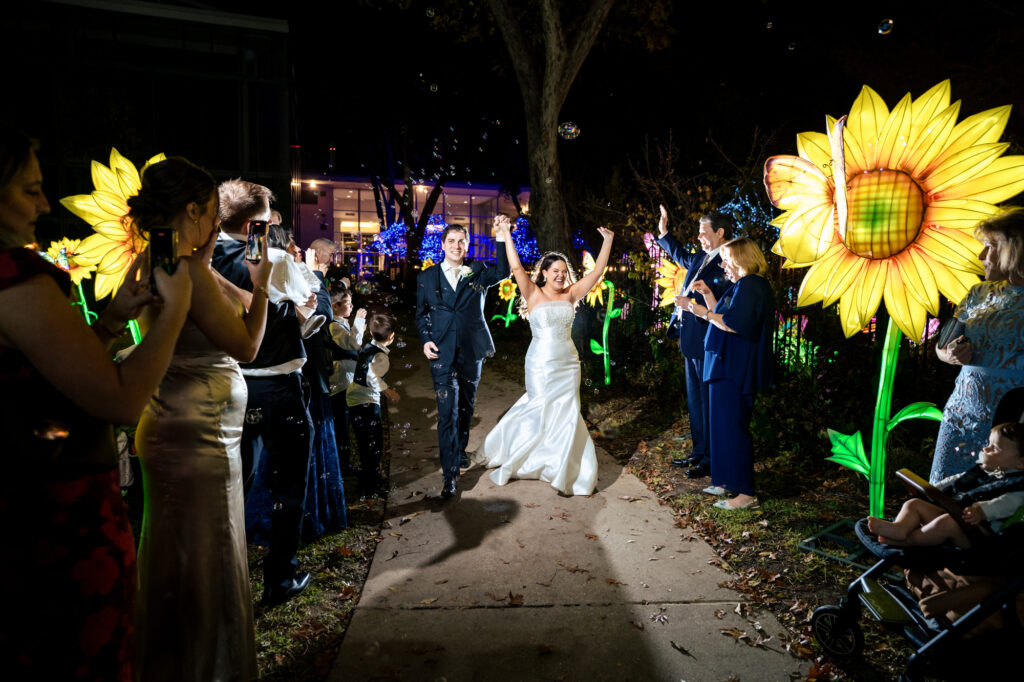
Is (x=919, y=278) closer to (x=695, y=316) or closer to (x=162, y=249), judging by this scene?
(x=695, y=316)

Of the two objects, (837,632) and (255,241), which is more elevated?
(255,241)

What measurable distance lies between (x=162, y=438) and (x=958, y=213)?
3934 millimetres

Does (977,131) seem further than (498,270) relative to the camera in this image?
No

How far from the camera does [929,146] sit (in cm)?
332

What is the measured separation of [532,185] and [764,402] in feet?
20.1

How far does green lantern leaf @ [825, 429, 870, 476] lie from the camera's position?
4258mm

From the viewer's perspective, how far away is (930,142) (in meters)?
3.31

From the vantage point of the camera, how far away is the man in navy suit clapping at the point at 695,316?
573cm

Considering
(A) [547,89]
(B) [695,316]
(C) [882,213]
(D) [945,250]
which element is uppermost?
(A) [547,89]

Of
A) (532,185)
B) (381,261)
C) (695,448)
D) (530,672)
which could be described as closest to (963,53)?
(532,185)

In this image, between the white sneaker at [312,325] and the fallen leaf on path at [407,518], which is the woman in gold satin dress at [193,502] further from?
the fallen leaf on path at [407,518]

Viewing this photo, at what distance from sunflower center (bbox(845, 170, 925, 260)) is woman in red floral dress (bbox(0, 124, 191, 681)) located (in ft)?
11.7

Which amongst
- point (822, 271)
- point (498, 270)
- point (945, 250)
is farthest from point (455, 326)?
point (945, 250)

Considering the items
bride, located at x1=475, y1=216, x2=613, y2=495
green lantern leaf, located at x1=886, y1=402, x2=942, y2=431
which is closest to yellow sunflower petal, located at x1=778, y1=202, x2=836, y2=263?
green lantern leaf, located at x1=886, y1=402, x2=942, y2=431
